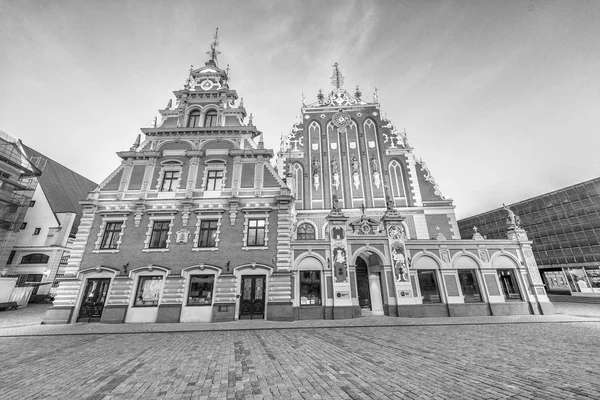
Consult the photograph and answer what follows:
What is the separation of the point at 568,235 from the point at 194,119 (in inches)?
2010

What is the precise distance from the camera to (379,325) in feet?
40.1

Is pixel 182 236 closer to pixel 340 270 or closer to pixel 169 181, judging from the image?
pixel 169 181

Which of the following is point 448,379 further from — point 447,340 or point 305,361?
point 447,340

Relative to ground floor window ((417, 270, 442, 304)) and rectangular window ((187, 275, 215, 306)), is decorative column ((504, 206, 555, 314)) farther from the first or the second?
rectangular window ((187, 275, 215, 306))

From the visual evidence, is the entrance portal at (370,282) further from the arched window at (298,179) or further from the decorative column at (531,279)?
the decorative column at (531,279)

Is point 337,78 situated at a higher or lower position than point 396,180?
higher

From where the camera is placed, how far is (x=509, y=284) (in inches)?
649

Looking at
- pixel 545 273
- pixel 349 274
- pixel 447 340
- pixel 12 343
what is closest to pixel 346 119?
pixel 349 274

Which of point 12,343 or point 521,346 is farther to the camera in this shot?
point 12,343

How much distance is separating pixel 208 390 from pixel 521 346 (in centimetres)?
989

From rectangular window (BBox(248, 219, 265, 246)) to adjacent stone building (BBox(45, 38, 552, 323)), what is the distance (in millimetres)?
69

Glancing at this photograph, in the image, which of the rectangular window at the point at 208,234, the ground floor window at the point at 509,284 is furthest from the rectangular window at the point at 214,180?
the ground floor window at the point at 509,284

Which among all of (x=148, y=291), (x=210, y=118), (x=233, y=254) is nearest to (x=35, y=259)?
(x=148, y=291)

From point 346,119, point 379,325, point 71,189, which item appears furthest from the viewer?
point 71,189
